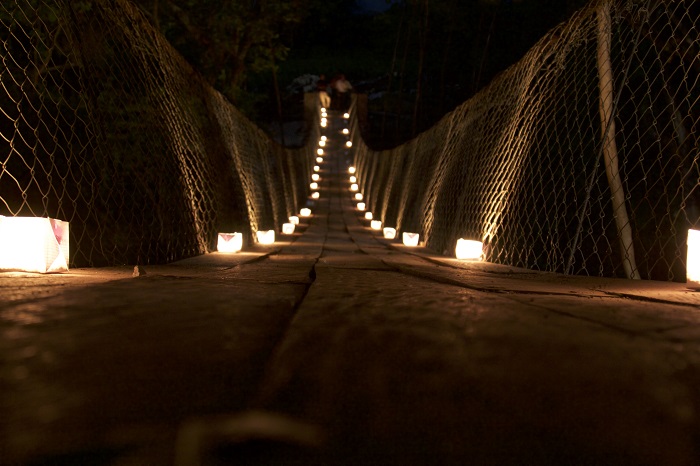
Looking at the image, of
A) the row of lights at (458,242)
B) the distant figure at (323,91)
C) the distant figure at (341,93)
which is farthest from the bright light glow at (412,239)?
the distant figure at (341,93)

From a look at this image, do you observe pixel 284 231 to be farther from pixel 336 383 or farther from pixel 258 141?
pixel 336 383

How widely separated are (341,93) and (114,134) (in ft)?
52.7

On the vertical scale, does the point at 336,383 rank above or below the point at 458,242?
below

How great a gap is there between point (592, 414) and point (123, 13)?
9.27ft

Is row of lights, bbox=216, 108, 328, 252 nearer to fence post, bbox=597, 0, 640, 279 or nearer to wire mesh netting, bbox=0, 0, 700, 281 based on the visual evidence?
wire mesh netting, bbox=0, 0, 700, 281

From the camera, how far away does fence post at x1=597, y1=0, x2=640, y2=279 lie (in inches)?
99.5

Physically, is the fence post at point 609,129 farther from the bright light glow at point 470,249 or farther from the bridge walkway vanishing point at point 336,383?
the bridge walkway vanishing point at point 336,383

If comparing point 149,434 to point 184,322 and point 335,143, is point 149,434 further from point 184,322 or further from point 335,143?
point 335,143

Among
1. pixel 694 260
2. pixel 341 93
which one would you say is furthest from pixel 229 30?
pixel 341 93

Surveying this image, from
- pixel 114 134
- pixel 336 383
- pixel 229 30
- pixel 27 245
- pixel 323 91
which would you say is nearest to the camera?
pixel 336 383

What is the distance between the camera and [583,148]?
4090 mm

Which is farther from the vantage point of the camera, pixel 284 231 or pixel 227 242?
pixel 284 231

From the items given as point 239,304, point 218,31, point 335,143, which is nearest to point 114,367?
point 239,304

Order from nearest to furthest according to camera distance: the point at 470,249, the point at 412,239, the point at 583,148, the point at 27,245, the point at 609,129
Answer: the point at 27,245 → the point at 609,129 → the point at 470,249 → the point at 583,148 → the point at 412,239
